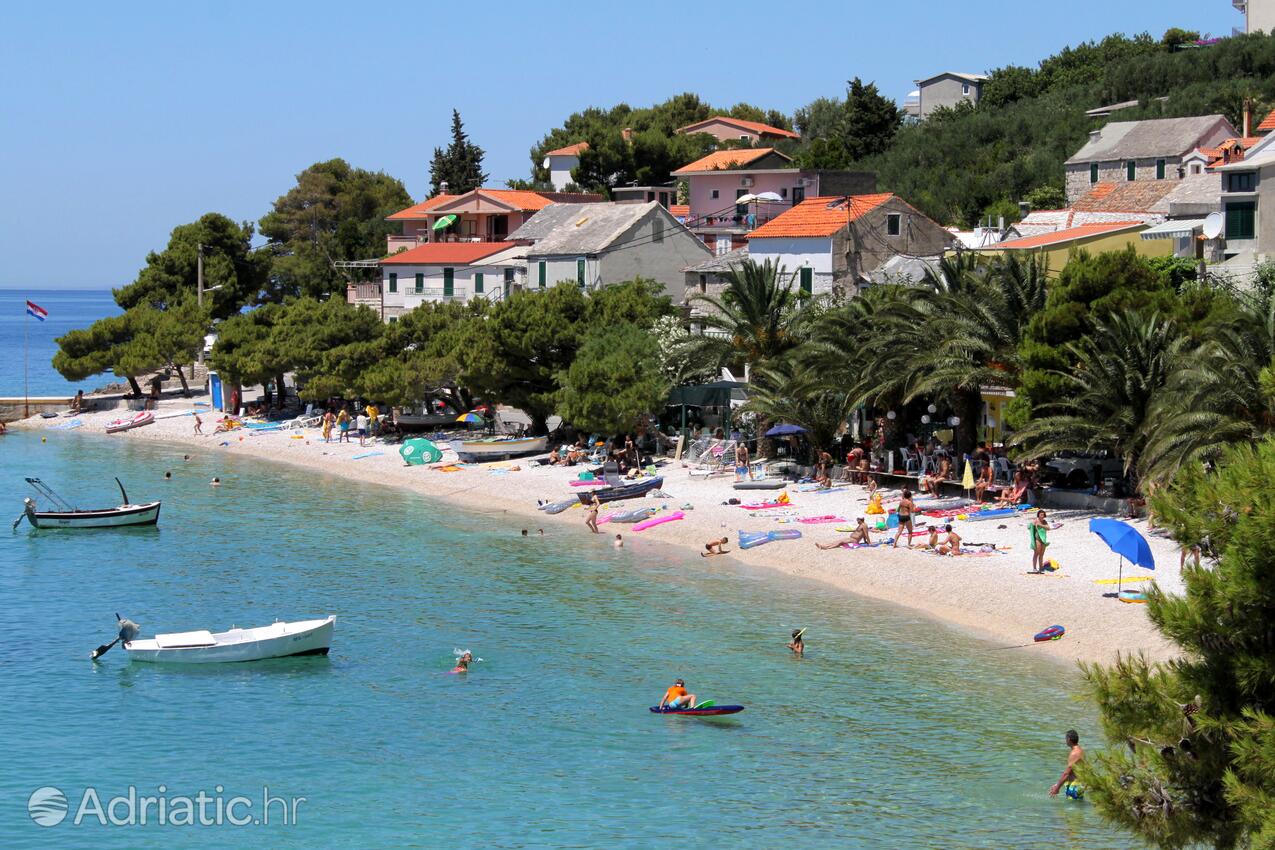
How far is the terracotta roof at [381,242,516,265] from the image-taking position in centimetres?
7306

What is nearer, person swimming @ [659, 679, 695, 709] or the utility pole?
person swimming @ [659, 679, 695, 709]

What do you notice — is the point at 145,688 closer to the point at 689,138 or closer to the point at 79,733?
the point at 79,733

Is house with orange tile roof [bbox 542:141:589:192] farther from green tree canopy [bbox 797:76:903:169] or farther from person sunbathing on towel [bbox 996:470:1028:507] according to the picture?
person sunbathing on towel [bbox 996:470:1028:507]

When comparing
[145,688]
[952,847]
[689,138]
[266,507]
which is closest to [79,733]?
[145,688]

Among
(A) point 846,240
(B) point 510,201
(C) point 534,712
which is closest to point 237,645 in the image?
(C) point 534,712

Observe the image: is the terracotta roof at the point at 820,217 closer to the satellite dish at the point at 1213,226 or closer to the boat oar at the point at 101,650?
the satellite dish at the point at 1213,226

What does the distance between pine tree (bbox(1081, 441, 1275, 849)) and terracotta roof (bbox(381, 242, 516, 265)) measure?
6226 cm

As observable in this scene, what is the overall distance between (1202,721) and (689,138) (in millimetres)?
94803

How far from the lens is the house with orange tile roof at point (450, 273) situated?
71.2 m

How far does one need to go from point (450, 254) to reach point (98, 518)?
32.1m

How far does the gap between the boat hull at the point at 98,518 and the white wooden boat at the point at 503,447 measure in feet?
40.4

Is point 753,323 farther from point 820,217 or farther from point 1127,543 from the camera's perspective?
point 1127,543

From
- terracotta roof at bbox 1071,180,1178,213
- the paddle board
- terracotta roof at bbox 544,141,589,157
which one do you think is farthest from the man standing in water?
terracotta roof at bbox 544,141,589,157

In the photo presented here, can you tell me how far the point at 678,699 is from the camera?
81.7 ft
